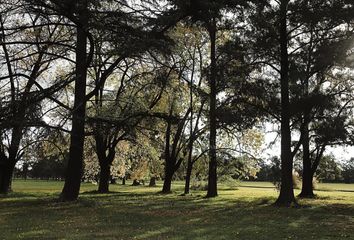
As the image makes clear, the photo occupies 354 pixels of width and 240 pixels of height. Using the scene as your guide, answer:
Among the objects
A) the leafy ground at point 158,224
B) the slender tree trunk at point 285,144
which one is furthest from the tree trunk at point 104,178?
the slender tree trunk at point 285,144

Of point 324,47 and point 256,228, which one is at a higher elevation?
point 324,47

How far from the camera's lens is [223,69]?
69.6ft

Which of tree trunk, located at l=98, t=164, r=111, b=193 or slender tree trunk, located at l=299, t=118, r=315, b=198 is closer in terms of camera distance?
slender tree trunk, located at l=299, t=118, r=315, b=198

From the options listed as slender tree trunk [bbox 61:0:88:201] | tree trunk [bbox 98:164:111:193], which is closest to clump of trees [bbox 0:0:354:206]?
slender tree trunk [bbox 61:0:88:201]

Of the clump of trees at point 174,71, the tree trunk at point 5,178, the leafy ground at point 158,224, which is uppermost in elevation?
the clump of trees at point 174,71

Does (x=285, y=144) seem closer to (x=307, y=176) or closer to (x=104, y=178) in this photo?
(x=307, y=176)

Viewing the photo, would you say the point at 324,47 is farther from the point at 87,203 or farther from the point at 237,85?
the point at 87,203

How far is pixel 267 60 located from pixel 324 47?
3.33 m

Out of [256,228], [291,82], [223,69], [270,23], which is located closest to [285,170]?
[291,82]

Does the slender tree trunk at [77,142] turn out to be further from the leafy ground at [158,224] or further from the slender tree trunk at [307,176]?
the slender tree trunk at [307,176]

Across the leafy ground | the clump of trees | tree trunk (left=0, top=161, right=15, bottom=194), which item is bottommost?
the leafy ground

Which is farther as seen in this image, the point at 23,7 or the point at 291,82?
the point at 291,82

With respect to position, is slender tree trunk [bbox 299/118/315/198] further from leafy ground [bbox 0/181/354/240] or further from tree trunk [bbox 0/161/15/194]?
tree trunk [bbox 0/161/15/194]

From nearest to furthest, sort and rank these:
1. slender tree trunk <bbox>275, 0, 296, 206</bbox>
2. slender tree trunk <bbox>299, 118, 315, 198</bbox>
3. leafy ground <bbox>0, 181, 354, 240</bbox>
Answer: leafy ground <bbox>0, 181, 354, 240</bbox> → slender tree trunk <bbox>275, 0, 296, 206</bbox> → slender tree trunk <bbox>299, 118, 315, 198</bbox>
